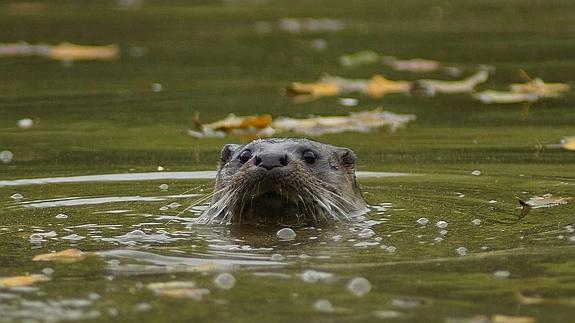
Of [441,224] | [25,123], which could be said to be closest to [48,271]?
[441,224]

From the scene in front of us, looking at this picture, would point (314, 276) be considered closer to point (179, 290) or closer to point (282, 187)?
point (179, 290)

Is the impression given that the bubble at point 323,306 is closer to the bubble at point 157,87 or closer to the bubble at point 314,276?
the bubble at point 314,276

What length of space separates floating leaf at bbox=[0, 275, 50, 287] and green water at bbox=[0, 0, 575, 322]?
79mm

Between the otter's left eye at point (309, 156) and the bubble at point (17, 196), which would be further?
the bubble at point (17, 196)

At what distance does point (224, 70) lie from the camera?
1573 centimetres

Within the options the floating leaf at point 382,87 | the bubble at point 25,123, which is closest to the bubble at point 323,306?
the bubble at point 25,123

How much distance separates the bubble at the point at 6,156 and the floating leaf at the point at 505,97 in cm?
455

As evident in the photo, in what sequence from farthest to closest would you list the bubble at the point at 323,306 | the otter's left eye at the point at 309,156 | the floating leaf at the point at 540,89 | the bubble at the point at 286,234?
the floating leaf at the point at 540,89
the otter's left eye at the point at 309,156
the bubble at the point at 286,234
the bubble at the point at 323,306

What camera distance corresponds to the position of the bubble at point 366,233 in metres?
7.82

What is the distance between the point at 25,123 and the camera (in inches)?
494

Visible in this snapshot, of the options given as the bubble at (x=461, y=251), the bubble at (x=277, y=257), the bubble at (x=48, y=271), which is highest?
the bubble at (x=461, y=251)

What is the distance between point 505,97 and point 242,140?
311 cm

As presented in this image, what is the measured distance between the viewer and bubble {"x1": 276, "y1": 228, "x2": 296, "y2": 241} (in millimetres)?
7930

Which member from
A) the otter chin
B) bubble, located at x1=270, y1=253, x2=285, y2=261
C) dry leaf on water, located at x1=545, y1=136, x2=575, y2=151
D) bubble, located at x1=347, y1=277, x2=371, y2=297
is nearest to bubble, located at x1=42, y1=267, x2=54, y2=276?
bubble, located at x1=270, y1=253, x2=285, y2=261
